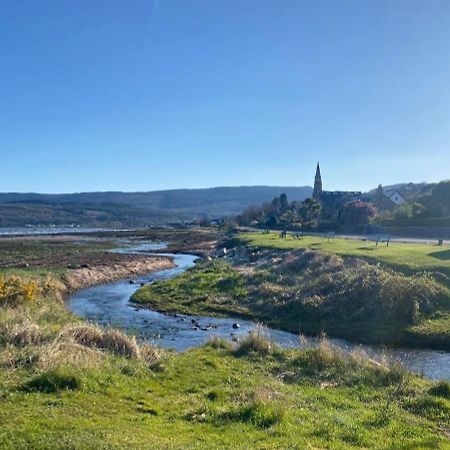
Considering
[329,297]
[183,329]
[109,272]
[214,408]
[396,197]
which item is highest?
[396,197]

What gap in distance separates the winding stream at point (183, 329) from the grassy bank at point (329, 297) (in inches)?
59.0

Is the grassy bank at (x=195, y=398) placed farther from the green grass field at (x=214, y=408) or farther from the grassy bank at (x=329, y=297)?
the grassy bank at (x=329, y=297)

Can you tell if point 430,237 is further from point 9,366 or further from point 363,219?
point 9,366

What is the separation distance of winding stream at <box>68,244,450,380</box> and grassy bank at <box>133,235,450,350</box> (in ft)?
4.91

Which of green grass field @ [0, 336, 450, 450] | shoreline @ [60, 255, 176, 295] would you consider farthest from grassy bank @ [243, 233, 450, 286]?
shoreline @ [60, 255, 176, 295]

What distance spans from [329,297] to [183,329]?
9650 millimetres

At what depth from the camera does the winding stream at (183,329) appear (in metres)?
22.1

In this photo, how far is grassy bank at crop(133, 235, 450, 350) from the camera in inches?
1085

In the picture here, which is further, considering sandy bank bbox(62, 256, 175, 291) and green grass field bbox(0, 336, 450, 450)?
sandy bank bbox(62, 256, 175, 291)

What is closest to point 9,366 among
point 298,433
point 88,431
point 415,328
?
point 88,431

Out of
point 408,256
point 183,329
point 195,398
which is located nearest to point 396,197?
point 408,256

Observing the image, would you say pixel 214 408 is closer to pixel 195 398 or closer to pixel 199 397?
pixel 195 398

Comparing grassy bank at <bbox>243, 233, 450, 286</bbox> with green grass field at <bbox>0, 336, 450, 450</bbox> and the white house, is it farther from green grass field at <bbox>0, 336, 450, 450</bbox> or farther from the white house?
the white house

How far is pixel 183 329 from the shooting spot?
2805 centimetres
